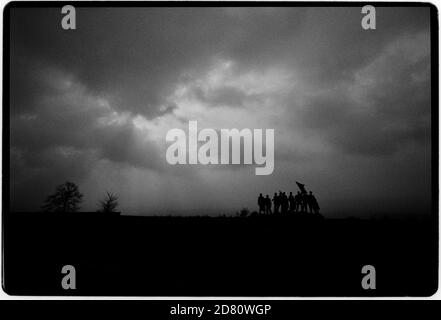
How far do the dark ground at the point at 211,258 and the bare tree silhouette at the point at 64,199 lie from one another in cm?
9

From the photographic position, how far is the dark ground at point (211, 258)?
3223 mm

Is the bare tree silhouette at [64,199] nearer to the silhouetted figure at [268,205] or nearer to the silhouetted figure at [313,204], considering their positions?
the silhouetted figure at [268,205]

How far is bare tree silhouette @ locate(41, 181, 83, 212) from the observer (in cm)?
315

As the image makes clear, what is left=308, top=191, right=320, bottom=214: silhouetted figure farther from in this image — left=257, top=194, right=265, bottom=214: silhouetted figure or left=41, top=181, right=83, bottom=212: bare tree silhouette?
left=41, top=181, right=83, bottom=212: bare tree silhouette

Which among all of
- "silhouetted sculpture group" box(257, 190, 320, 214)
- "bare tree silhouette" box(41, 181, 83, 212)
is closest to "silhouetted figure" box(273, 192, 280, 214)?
"silhouetted sculpture group" box(257, 190, 320, 214)

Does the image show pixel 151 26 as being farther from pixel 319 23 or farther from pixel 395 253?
pixel 395 253

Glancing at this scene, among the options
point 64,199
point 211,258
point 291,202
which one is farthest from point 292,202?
point 64,199

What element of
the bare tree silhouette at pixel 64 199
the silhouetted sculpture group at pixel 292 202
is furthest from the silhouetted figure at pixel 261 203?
the bare tree silhouette at pixel 64 199

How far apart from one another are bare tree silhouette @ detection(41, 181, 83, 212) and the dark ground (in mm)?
87

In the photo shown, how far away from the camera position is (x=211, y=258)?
3340 mm

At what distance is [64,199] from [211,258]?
148cm

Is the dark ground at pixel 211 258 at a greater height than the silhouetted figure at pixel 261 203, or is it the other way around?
the silhouetted figure at pixel 261 203
